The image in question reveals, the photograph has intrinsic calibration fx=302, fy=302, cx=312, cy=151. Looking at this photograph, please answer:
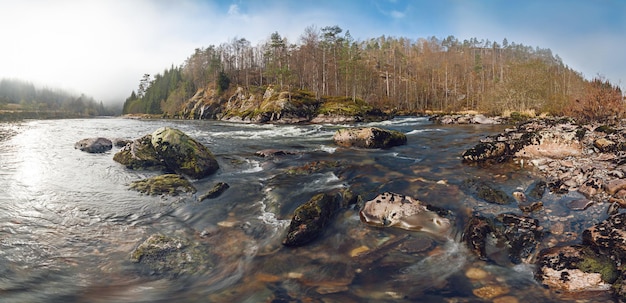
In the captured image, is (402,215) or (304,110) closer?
(402,215)

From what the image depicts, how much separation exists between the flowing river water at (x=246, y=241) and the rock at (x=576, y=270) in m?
0.28

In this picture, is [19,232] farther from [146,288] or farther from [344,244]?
[344,244]

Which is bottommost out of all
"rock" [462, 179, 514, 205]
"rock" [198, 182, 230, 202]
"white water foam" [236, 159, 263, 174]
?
"rock" [198, 182, 230, 202]

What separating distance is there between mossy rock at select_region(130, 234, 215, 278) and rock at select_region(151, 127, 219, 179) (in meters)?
5.66

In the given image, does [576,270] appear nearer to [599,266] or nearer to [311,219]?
[599,266]

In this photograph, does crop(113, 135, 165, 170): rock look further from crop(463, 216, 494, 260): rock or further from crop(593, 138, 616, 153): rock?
crop(593, 138, 616, 153): rock

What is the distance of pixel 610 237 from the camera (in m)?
5.95

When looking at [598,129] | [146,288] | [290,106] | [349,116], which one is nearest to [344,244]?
[146,288]

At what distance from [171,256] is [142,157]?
9271 mm

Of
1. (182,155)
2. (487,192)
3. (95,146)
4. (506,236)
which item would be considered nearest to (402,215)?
(506,236)

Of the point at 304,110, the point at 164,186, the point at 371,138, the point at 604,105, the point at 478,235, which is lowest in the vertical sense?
the point at 478,235

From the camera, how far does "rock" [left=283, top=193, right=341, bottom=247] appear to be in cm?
740

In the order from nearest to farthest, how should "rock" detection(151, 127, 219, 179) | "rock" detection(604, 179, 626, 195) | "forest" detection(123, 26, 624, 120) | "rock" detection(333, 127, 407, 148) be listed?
"rock" detection(604, 179, 626, 195)
"rock" detection(151, 127, 219, 179)
"rock" detection(333, 127, 407, 148)
"forest" detection(123, 26, 624, 120)

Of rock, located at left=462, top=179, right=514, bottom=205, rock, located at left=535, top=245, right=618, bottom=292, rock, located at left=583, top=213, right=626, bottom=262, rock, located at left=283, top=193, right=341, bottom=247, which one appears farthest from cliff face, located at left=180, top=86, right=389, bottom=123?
rock, located at left=535, top=245, right=618, bottom=292
